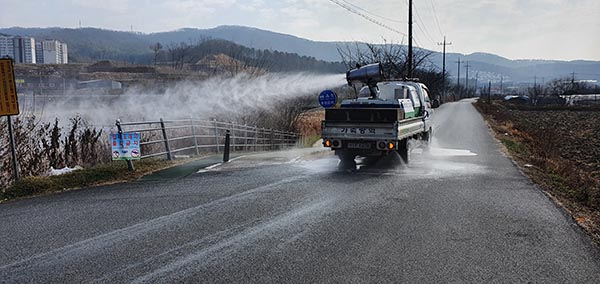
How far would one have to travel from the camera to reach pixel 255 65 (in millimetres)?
33844

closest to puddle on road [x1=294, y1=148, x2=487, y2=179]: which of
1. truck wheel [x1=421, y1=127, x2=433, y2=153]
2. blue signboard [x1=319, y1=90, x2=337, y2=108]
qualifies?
truck wheel [x1=421, y1=127, x2=433, y2=153]

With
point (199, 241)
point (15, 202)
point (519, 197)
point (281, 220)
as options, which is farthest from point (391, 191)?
point (15, 202)

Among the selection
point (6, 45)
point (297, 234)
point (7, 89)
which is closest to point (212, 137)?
point (7, 89)

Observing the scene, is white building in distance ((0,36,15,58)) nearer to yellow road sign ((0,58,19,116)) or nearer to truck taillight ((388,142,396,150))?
yellow road sign ((0,58,19,116))

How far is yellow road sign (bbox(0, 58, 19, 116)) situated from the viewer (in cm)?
995

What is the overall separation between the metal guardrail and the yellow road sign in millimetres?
6693

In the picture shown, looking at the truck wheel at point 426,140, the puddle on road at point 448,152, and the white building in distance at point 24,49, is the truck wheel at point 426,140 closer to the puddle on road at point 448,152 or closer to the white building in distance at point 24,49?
the puddle on road at point 448,152

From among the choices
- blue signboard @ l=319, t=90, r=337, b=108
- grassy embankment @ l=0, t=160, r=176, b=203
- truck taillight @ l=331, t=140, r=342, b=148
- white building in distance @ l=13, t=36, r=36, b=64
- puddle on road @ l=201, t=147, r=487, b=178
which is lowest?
puddle on road @ l=201, t=147, r=487, b=178

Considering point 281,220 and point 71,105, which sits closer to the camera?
point 281,220

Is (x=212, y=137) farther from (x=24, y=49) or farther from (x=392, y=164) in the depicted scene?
(x=24, y=49)

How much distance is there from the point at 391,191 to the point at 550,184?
432 cm

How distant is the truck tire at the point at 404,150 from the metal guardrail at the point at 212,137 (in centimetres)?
681

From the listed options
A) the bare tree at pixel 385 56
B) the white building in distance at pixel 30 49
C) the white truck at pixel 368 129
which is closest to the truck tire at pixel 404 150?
the white truck at pixel 368 129

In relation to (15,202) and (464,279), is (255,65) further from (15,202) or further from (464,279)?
(464,279)
